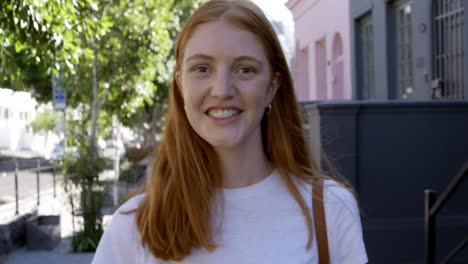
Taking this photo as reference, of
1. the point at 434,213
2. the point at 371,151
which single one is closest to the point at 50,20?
the point at 371,151

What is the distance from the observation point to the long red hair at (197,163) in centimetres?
187

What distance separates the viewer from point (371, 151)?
289 inches

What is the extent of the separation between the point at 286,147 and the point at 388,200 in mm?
5388

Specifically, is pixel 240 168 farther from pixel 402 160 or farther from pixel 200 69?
pixel 402 160

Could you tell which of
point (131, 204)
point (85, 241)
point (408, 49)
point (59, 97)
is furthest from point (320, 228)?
point (59, 97)

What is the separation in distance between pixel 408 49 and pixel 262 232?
910 cm

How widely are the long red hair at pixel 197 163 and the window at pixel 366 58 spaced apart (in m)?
10.6

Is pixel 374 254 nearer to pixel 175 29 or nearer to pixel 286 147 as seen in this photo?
pixel 286 147

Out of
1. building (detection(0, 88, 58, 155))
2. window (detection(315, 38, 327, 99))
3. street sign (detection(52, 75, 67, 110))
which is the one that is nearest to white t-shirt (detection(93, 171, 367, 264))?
street sign (detection(52, 75, 67, 110))

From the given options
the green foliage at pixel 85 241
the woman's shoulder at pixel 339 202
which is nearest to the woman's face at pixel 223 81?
the woman's shoulder at pixel 339 202

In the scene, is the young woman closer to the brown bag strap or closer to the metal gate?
the brown bag strap

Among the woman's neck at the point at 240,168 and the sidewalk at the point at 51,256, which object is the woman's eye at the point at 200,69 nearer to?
the woman's neck at the point at 240,168

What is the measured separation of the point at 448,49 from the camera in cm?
891

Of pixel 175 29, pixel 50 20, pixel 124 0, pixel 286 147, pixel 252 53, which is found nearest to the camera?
pixel 252 53
